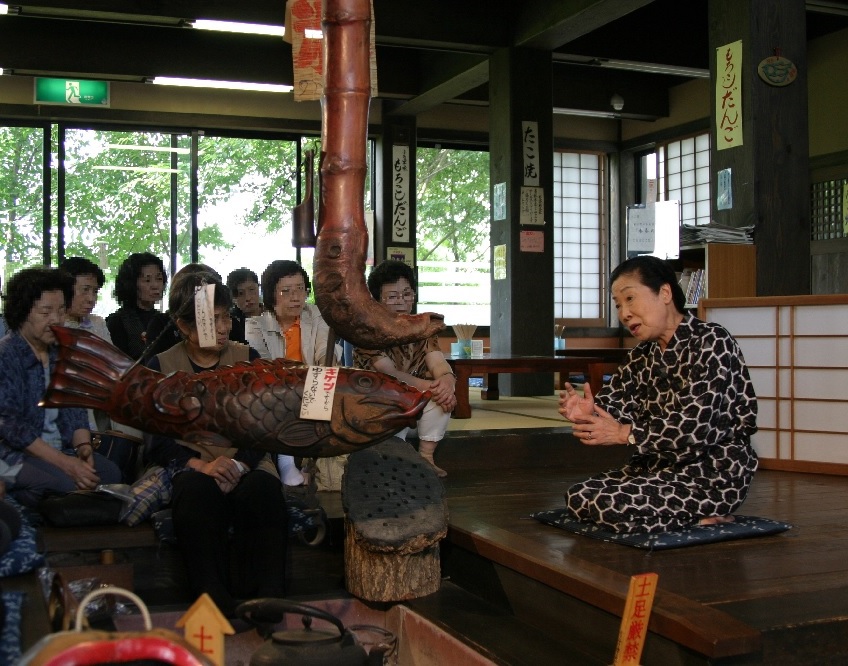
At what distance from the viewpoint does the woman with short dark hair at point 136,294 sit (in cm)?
448

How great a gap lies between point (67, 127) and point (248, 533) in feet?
22.5

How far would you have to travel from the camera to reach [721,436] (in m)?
2.99

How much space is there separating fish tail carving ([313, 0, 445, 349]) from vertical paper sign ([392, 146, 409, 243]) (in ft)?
28.3

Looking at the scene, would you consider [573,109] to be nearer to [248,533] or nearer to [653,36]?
[653,36]

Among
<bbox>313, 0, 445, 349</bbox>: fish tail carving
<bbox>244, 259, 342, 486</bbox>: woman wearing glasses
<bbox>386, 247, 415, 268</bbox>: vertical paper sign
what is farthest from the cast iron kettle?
<bbox>386, 247, 415, 268</bbox>: vertical paper sign

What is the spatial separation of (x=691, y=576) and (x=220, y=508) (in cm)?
145

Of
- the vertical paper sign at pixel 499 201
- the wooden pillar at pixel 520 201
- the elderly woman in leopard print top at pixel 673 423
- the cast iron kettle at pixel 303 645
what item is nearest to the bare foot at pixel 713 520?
the elderly woman in leopard print top at pixel 673 423

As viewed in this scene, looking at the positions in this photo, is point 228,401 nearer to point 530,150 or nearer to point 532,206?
point 532,206

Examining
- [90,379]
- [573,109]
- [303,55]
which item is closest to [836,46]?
[573,109]

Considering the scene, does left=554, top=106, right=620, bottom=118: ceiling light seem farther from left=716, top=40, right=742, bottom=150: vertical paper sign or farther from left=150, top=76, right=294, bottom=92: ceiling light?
left=716, top=40, right=742, bottom=150: vertical paper sign

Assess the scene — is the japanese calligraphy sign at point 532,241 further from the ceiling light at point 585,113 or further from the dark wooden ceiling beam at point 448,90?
the ceiling light at point 585,113

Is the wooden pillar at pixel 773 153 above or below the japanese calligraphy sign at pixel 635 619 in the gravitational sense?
above

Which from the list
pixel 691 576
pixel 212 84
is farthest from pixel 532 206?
pixel 691 576

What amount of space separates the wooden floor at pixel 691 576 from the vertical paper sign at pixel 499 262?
415 cm
